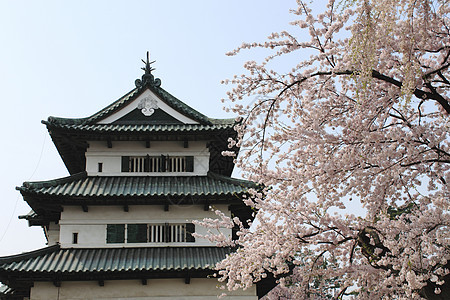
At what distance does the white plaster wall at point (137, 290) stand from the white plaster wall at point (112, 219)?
1241 millimetres

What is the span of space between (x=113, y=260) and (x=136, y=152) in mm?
4219

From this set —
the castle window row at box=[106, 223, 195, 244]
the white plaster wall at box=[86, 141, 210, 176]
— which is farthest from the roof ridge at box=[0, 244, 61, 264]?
the white plaster wall at box=[86, 141, 210, 176]

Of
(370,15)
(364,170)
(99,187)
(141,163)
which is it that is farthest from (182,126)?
(370,15)

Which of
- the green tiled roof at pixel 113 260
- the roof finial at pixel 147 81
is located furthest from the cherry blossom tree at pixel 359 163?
the roof finial at pixel 147 81

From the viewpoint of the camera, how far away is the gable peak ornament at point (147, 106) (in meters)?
17.2

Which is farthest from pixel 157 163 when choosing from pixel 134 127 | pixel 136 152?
pixel 134 127

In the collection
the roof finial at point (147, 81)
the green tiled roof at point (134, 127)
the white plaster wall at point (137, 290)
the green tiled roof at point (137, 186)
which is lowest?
the white plaster wall at point (137, 290)

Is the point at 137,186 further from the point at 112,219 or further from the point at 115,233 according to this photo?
the point at 115,233

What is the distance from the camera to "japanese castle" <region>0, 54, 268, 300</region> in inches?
549

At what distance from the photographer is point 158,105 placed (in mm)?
17391

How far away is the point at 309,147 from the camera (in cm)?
870

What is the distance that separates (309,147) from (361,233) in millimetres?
→ 1866

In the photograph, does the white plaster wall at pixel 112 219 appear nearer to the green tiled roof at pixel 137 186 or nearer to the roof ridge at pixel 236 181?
the green tiled roof at pixel 137 186

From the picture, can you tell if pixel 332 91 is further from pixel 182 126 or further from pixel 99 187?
pixel 99 187
